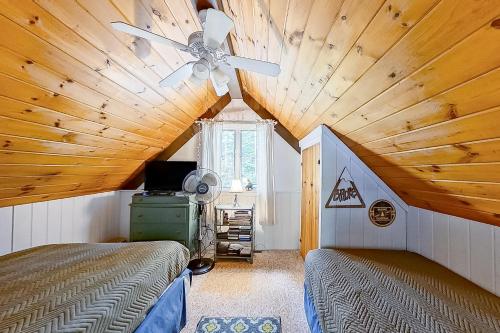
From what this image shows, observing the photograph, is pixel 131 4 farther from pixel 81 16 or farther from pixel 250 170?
pixel 250 170

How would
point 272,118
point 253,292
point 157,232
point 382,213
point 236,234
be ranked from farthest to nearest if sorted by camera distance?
point 272,118
point 236,234
point 157,232
point 253,292
point 382,213

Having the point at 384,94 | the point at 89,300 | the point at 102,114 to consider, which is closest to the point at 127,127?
the point at 102,114

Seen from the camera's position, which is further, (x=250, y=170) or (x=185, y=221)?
(x=250, y=170)

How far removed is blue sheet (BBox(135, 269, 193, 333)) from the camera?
1.32 m

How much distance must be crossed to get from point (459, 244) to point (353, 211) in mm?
750

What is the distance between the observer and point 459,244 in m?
1.66

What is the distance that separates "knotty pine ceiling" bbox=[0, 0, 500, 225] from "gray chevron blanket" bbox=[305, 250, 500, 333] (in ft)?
1.56

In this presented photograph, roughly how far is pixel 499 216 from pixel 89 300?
7.07 ft

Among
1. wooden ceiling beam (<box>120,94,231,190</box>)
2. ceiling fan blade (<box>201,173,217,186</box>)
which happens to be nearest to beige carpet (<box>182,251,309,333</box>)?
ceiling fan blade (<box>201,173,217,186</box>)

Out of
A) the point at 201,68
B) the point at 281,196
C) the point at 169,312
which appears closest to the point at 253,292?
the point at 169,312

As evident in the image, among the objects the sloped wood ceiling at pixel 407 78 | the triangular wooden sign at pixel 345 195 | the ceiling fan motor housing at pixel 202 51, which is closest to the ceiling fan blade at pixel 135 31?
the ceiling fan motor housing at pixel 202 51

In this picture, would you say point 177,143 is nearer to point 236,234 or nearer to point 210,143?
point 210,143

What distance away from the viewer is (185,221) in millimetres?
3002

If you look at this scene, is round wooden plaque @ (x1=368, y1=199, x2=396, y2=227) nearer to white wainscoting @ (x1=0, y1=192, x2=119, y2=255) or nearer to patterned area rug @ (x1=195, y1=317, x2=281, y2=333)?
patterned area rug @ (x1=195, y1=317, x2=281, y2=333)
